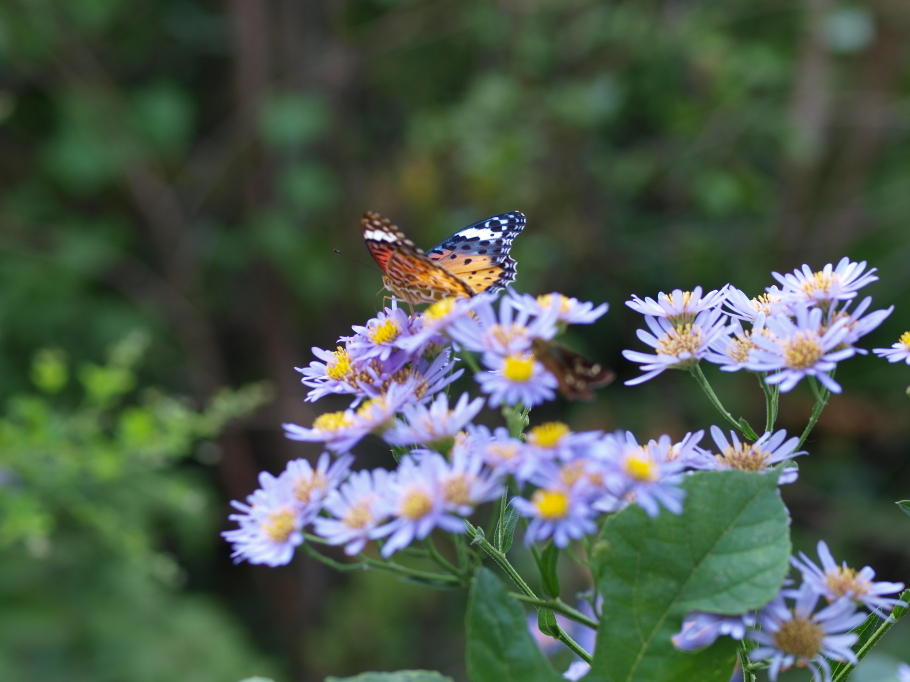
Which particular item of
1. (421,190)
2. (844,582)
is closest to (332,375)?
(844,582)

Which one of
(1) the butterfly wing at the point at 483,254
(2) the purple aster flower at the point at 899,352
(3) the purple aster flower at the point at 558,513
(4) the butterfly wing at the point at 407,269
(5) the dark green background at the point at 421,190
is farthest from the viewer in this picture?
(5) the dark green background at the point at 421,190

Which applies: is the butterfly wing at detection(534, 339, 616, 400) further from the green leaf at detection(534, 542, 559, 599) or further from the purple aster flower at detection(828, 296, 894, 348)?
the purple aster flower at detection(828, 296, 894, 348)

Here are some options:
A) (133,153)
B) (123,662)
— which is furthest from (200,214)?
(123,662)

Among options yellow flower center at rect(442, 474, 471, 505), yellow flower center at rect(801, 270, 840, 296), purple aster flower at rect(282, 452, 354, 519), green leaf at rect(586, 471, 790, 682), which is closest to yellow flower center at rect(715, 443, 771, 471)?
green leaf at rect(586, 471, 790, 682)

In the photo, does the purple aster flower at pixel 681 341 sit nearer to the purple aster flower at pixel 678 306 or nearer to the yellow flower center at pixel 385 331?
the purple aster flower at pixel 678 306

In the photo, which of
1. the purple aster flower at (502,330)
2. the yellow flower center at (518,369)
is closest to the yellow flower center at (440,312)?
the purple aster flower at (502,330)
